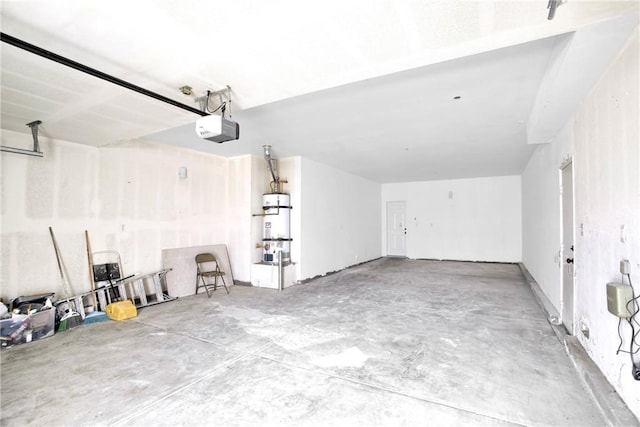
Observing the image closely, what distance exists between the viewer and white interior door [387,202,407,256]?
996 cm

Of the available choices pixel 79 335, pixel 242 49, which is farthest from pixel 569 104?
pixel 79 335

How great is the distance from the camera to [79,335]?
3.39m

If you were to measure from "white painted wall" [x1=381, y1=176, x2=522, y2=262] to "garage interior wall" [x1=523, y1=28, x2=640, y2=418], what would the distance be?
578 cm

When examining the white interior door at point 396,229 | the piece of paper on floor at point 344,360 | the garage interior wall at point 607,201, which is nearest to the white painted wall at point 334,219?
the white interior door at point 396,229

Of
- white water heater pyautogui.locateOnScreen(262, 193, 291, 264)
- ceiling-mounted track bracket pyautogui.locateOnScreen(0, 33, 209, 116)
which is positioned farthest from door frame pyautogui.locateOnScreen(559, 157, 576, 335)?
white water heater pyautogui.locateOnScreen(262, 193, 291, 264)

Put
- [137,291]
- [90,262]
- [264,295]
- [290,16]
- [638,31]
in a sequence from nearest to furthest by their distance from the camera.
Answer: [290,16]
[638,31]
[90,262]
[137,291]
[264,295]

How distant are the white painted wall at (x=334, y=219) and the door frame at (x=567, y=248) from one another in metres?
4.15

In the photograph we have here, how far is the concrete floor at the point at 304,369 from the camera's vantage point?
195 cm

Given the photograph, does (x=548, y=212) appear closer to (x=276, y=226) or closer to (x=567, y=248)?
(x=567, y=248)

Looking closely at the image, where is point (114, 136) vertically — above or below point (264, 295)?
above

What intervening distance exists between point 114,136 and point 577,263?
5.43m

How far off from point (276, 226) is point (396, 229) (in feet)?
17.5

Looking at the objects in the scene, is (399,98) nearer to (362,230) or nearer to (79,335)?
(79,335)

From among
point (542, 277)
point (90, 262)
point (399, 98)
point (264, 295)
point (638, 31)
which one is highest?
point (399, 98)
